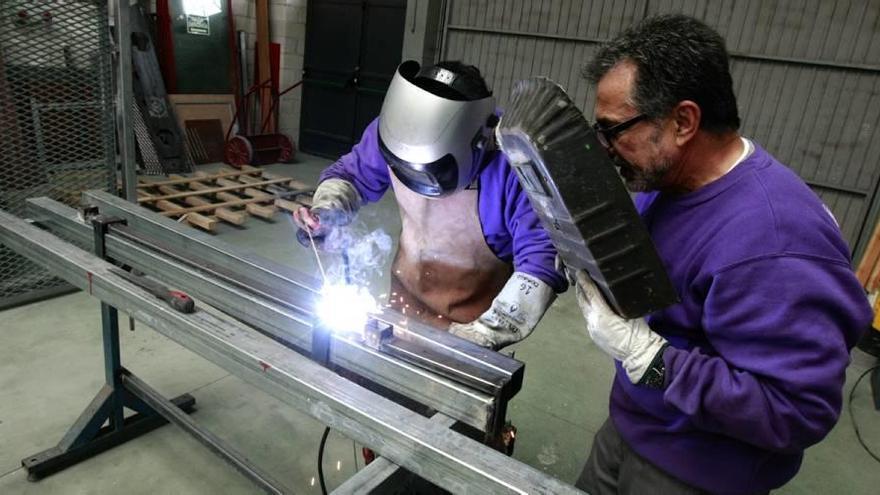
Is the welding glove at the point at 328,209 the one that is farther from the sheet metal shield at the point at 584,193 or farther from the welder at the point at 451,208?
the sheet metal shield at the point at 584,193

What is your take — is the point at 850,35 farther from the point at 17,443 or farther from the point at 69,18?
the point at 17,443

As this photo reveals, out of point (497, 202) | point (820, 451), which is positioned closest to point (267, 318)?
point (497, 202)

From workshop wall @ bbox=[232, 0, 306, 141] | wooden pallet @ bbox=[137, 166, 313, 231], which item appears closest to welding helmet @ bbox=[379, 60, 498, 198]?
wooden pallet @ bbox=[137, 166, 313, 231]

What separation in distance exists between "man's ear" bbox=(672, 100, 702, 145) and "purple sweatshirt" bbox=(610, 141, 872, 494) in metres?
0.12

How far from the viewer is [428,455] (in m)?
0.88

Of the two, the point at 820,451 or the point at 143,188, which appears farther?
the point at 143,188

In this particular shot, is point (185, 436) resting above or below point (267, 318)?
below

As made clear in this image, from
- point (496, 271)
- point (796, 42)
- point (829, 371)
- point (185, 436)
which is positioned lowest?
point (185, 436)

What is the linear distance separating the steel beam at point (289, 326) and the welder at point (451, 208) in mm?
339

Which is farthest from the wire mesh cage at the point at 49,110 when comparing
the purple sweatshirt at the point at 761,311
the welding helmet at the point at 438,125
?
the purple sweatshirt at the point at 761,311

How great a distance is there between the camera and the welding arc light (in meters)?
1.21

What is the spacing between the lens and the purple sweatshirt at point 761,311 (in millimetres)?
905

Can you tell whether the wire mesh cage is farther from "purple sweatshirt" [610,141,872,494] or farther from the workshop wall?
the workshop wall

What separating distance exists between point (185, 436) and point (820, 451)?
3.04 metres
